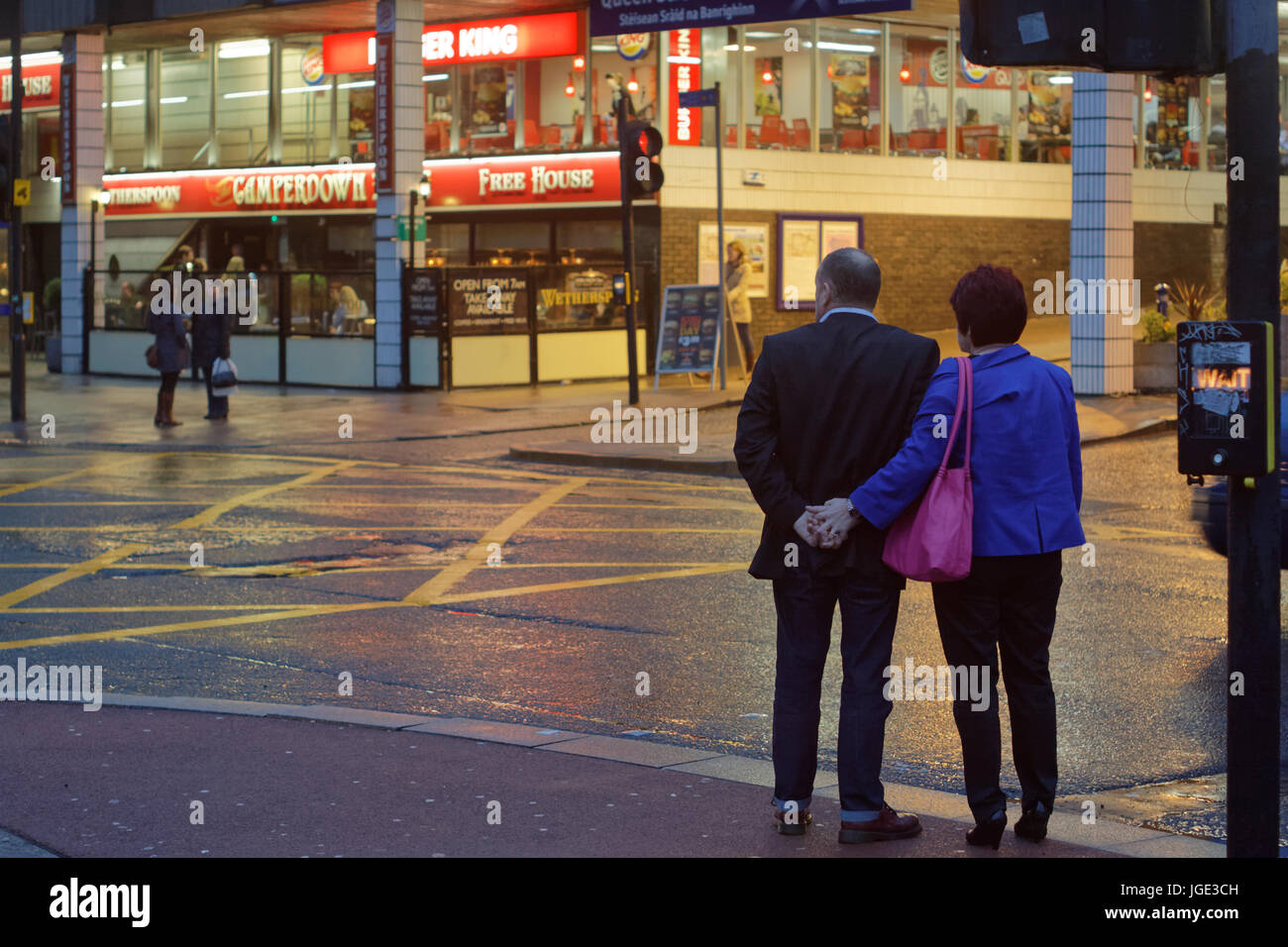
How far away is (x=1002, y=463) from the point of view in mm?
5410

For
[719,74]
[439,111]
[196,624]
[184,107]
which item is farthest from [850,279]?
[184,107]

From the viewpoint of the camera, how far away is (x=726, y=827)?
5535 millimetres

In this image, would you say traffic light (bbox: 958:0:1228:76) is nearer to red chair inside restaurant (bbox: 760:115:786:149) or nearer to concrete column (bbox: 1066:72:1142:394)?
concrete column (bbox: 1066:72:1142:394)

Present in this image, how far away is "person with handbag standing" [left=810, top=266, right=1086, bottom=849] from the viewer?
5.36 m

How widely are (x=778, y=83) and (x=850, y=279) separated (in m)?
26.7

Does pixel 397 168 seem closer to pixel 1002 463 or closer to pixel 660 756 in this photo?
pixel 660 756

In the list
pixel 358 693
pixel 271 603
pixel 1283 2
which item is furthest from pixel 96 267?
pixel 358 693

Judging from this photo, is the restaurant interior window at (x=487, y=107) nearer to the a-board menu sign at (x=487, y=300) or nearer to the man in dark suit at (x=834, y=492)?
the a-board menu sign at (x=487, y=300)

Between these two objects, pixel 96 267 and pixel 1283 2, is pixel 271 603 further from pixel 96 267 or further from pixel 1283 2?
pixel 96 267

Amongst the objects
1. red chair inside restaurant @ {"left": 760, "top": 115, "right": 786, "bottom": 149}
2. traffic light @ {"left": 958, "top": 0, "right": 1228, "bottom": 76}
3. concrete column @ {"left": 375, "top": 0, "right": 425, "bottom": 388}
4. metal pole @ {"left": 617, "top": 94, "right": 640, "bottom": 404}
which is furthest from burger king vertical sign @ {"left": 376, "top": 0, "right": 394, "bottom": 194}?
traffic light @ {"left": 958, "top": 0, "right": 1228, "bottom": 76}

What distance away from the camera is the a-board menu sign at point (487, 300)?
26062mm

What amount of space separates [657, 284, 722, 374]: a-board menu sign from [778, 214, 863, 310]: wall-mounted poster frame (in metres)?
6.63
